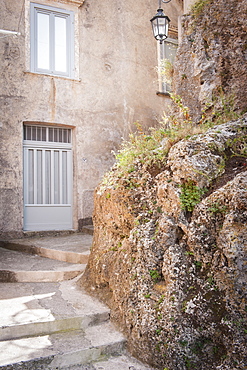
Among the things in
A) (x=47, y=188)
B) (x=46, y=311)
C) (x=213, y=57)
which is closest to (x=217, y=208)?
(x=46, y=311)

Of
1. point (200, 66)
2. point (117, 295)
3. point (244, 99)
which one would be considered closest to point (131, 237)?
Answer: point (117, 295)

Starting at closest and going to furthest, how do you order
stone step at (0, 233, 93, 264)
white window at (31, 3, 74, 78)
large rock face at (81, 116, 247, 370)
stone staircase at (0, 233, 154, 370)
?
large rock face at (81, 116, 247, 370), stone staircase at (0, 233, 154, 370), stone step at (0, 233, 93, 264), white window at (31, 3, 74, 78)

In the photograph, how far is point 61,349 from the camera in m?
Answer: 3.53

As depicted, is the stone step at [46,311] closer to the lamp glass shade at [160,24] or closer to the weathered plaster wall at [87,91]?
the weathered plaster wall at [87,91]

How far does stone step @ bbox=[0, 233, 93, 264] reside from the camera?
653 cm

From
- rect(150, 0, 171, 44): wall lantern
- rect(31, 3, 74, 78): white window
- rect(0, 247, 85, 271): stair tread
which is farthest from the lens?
rect(31, 3, 74, 78): white window

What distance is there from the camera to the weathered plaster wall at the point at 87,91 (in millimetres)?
9328

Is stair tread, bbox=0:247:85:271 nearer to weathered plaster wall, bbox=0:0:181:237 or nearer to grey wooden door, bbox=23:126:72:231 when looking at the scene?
weathered plaster wall, bbox=0:0:181:237

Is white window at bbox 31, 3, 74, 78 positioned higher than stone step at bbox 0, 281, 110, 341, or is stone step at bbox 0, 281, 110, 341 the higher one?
white window at bbox 31, 3, 74, 78

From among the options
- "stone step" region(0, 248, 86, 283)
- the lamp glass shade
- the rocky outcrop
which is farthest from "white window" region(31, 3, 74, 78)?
"stone step" region(0, 248, 86, 283)

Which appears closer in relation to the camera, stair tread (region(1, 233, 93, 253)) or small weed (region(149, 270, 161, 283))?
small weed (region(149, 270, 161, 283))

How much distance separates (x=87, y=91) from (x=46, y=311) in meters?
7.36

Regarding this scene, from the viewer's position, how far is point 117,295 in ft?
13.5

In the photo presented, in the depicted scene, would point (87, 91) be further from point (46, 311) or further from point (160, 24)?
point (46, 311)
